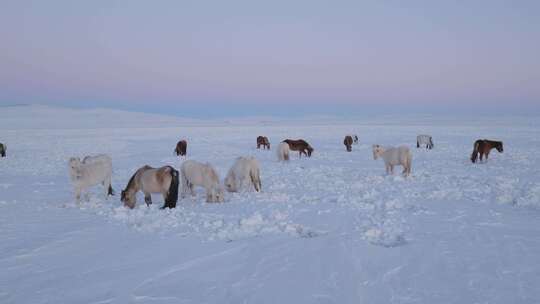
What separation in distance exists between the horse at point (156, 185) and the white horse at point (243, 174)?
2.13 meters

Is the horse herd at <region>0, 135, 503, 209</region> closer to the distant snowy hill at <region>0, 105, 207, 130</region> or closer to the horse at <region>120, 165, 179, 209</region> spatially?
the horse at <region>120, 165, 179, 209</region>

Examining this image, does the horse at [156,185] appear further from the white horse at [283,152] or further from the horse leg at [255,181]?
the white horse at [283,152]

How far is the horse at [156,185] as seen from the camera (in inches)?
336

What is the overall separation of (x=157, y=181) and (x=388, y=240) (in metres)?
5.05

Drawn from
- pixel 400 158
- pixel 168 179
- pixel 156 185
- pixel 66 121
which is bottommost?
pixel 156 185

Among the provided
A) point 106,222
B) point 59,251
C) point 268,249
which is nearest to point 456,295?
point 268,249

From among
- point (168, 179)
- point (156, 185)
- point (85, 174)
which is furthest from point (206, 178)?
point (85, 174)

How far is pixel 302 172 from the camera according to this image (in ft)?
47.9

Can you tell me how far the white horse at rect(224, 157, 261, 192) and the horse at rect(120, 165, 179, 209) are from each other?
213 centimetres

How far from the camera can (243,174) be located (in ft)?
34.4

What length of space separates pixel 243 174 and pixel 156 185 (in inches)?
98.1

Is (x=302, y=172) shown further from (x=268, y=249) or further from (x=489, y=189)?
(x=268, y=249)

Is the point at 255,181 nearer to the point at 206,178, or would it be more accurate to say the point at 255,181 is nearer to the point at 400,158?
the point at 206,178

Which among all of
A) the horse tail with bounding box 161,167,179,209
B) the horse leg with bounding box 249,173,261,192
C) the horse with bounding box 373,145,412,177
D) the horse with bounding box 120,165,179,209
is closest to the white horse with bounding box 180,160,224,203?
the horse with bounding box 120,165,179,209
